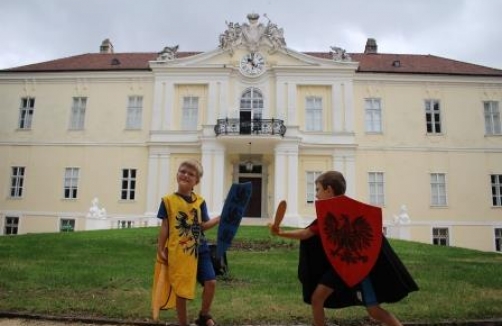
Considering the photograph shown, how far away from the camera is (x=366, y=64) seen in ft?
93.0

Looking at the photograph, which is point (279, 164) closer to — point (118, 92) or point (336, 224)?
point (118, 92)

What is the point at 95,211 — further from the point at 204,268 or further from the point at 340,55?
the point at 204,268

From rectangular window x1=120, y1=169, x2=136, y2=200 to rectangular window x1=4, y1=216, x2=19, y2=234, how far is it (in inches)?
251

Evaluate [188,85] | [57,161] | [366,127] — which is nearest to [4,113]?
[57,161]

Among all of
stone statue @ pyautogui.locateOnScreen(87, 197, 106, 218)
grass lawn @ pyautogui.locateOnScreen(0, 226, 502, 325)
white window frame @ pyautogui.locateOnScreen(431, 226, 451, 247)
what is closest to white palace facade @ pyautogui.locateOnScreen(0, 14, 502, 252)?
white window frame @ pyautogui.locateOnScreen(431, 226, 451, 247)

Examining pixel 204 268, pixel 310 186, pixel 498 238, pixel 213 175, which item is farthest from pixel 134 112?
pixel 204 268

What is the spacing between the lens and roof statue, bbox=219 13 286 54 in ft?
87.6

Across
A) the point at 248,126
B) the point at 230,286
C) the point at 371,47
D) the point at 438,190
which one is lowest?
the point at 230,286

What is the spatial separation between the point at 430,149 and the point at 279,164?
8820 mm

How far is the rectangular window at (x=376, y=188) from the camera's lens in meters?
25.5

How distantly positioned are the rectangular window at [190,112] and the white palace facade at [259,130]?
6 centimetres

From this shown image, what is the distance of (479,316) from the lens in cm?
574

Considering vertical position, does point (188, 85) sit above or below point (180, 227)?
above

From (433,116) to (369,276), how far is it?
80.9 feet
